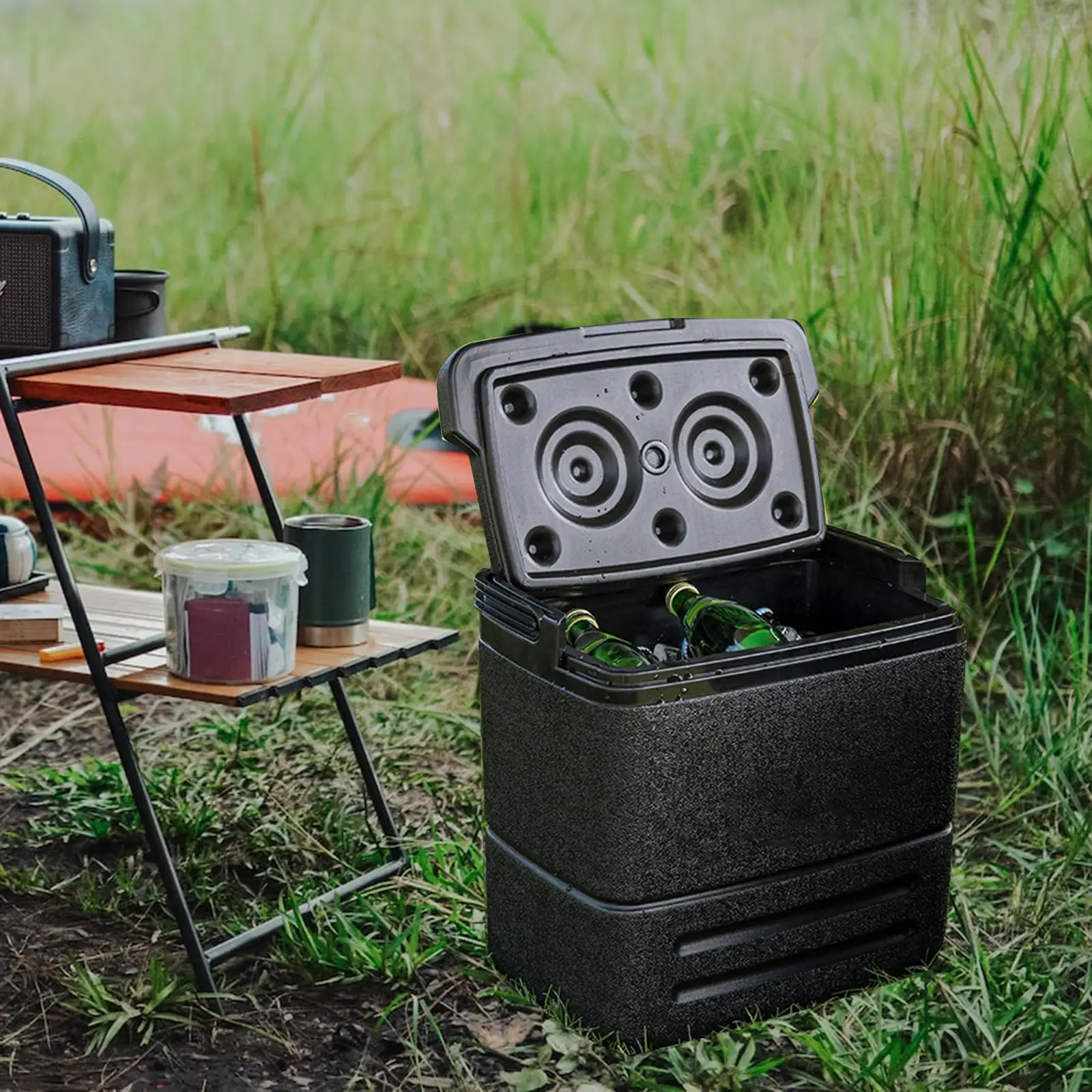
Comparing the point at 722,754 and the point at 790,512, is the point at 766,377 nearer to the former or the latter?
the point at 790,512

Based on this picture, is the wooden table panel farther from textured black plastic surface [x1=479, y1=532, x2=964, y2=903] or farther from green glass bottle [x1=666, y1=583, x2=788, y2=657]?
green glass bottle [x1=666, y1=583, x2=788, y2=657]

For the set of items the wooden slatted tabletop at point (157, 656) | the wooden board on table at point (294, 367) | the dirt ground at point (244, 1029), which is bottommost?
the dirt ground at point (244, 1029)

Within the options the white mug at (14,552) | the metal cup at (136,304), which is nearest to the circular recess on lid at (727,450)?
the metal cup at (136,304)

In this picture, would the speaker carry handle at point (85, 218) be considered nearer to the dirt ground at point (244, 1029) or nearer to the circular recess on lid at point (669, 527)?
the circular recess on lid at point (669, 527)

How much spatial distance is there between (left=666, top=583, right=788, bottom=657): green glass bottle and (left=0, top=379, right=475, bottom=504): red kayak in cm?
159

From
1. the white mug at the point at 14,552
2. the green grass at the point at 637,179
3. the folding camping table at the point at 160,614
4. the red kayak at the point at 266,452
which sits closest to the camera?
the folding camping table at the point at 160,614

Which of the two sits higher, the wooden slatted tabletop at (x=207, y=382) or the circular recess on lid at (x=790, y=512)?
the wooden slatted tabletop at (x=207, y=382)

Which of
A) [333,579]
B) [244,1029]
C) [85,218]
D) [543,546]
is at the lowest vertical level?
[244,1029]

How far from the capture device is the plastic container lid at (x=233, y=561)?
7.27 ft

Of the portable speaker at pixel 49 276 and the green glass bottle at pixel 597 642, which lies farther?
the portable speaker at pixel 49 276

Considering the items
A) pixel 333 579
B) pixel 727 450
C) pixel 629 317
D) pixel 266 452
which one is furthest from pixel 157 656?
pixel 629 317

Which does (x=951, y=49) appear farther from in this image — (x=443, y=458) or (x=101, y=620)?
(x=101, y=620)

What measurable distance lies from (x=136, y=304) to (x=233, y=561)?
0.53m

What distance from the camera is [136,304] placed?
8.25 feet
